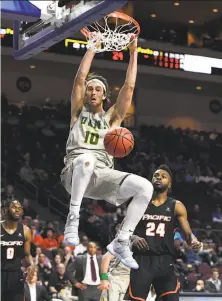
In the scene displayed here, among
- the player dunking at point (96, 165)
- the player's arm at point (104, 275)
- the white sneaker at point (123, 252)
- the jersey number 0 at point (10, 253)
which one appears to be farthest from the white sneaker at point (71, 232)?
the jersey number 0 at point (10, 253)

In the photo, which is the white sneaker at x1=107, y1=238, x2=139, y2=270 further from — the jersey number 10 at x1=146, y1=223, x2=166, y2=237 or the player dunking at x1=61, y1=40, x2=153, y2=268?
the jersey number 10 at x1=146, y1=223, x2=166, y2=237

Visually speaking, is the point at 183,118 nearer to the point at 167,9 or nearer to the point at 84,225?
the point at 84,225

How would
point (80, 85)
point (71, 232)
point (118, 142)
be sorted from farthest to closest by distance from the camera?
point (80, 85) → point (71, 232) → point (118, 142)

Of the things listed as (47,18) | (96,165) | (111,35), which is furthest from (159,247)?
(47,18)

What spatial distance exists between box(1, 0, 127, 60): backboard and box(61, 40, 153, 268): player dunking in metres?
0.46

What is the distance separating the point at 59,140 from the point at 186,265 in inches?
251

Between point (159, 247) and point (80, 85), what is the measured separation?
2.11 m

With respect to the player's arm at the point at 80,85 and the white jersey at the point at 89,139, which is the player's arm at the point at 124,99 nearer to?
the white jersey at the point at 89,139

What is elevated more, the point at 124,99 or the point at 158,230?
the point at 124,99

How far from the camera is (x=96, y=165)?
6781mm

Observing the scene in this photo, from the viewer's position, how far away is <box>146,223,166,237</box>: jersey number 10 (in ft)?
26.8

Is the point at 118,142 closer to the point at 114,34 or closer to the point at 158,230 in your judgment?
the point at 114,34

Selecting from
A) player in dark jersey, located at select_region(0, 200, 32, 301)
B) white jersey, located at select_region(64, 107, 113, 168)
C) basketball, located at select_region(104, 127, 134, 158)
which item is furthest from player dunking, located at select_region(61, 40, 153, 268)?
player in dark jersey, located at select_region(0, 200, 32, 301)

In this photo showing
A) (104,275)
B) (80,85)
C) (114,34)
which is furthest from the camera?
(104,275)
